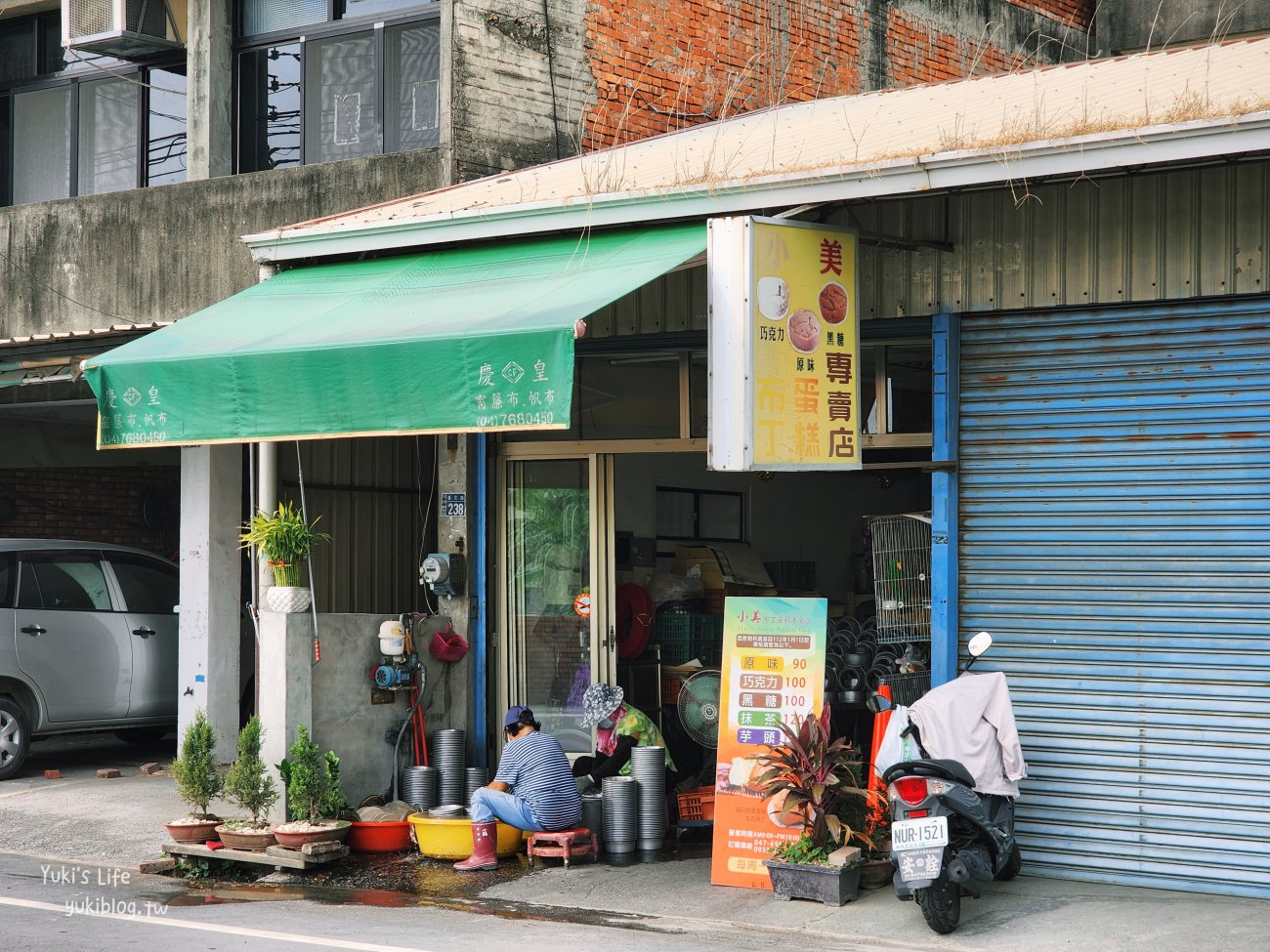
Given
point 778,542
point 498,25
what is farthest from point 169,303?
point 778,542

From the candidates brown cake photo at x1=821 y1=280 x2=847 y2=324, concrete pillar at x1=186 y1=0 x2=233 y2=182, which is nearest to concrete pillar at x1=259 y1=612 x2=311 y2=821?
brown cake photo at x1=821 y1=280 x2=847 y2=324

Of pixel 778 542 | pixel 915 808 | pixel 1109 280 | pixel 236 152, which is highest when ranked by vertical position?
pixel 236 152

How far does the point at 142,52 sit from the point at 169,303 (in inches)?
105

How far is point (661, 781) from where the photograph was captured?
10008 millimetres

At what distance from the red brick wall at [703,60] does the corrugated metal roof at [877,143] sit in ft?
3.68

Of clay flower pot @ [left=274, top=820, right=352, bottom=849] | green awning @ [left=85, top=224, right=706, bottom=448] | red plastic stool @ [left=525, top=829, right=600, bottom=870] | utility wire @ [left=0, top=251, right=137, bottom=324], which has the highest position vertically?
utility wire @ [left=0, top=251, right=137, bottom=324]

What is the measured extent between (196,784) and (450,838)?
171 cm

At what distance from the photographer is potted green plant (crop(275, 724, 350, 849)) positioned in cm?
945

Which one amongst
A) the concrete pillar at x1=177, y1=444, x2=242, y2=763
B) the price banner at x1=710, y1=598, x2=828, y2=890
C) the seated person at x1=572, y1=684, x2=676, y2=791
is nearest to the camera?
the price banner at x1=710, y1=598, x2=828, y2=890

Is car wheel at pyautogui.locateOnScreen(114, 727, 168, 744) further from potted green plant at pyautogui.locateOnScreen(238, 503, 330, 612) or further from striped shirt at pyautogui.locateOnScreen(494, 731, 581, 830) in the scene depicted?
striped shirt at pyautogui.locateOnScreen(494, 731, 581, 830)

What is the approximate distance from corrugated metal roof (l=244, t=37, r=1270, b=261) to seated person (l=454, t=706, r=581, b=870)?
3.33m

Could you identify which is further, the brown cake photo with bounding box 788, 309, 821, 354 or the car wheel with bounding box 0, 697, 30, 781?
the car wheel with bounding box 0, 697, 30, 781

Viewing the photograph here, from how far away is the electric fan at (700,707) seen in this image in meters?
10.9

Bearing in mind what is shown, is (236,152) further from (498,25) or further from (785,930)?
(785,930)
